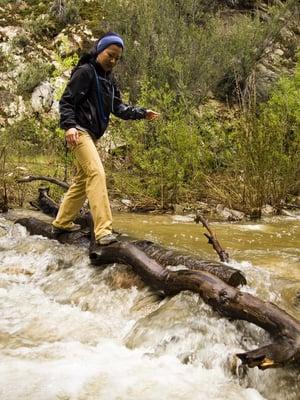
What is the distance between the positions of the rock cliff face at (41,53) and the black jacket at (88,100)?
A: 10.1 m

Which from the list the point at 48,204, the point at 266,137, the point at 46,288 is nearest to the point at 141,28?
the point at 266,137

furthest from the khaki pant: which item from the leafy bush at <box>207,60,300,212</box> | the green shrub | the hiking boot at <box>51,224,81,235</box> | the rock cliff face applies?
the green shrub

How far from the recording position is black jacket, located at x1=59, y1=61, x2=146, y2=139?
4.25 m

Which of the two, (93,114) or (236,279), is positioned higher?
(93,114)

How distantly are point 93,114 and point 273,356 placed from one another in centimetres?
266

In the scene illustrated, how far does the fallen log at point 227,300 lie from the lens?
8.66 feet

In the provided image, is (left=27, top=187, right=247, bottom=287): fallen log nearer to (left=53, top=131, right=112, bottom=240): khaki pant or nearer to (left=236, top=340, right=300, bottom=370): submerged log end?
(left=53, top=131, right=112, bottom=240): khaki pant

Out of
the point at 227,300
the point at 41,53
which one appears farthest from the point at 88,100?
the point at 41,53

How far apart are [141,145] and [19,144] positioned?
213cm

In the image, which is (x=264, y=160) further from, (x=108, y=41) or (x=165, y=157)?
(x=108, y=41)

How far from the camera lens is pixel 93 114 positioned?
14.5 ft

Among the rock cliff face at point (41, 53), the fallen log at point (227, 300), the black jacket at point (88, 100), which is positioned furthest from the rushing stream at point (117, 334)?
the rock cliff face at point (41, 53)

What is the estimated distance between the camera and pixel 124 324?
360 centimetres

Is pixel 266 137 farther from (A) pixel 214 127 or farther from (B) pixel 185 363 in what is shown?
(B) pixel 185 363
